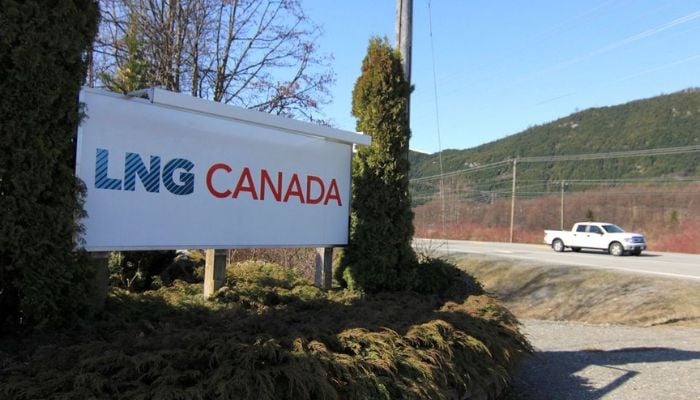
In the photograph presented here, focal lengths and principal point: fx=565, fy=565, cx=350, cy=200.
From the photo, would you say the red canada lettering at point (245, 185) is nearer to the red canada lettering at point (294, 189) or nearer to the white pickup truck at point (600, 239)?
the red canada lettering at point (294, 189)

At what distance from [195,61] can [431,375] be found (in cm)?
969

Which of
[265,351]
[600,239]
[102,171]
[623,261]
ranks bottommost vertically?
[623,261]

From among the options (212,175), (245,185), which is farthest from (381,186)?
(212,175)

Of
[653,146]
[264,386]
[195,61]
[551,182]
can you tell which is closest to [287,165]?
[264,386]

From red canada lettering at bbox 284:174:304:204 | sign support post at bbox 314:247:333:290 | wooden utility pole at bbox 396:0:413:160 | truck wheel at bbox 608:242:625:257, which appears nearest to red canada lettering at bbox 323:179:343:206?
red canada lettering at bbox 284:174:304:204

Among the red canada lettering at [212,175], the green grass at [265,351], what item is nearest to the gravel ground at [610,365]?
the green grass at [265,351]

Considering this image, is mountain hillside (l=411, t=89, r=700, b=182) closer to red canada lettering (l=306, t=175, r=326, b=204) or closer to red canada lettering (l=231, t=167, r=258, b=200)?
red canada lettering (l=306, t=175, r=326, b=204)

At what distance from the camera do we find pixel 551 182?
84312 millimetres

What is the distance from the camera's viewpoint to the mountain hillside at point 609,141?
87.6m

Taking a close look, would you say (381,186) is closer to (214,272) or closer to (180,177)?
(214,272)

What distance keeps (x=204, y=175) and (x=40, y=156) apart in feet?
5.52

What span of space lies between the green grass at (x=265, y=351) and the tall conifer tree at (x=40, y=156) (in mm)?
306

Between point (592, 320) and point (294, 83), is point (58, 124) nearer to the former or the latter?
point (294, 83)

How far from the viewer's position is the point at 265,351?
3016 mm
